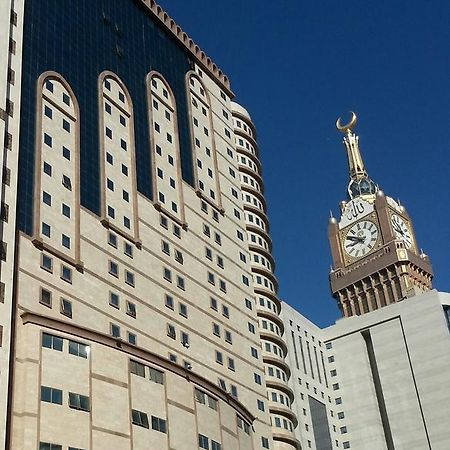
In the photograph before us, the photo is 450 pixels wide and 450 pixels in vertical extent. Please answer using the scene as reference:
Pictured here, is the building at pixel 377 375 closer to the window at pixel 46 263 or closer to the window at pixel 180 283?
the window at pixel 180 283

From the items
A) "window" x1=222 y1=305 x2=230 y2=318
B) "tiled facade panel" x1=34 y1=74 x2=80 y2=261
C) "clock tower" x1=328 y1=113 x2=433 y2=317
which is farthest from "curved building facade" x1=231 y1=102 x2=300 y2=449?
"clock tower" x1=328 y1=113 x2=433 y2=317

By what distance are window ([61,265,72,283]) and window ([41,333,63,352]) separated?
5370 mm

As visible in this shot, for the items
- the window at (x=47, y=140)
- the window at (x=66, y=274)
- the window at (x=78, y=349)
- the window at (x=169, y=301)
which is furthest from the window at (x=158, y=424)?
the window at (x=47, y=140)

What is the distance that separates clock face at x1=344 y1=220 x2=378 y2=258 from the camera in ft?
406

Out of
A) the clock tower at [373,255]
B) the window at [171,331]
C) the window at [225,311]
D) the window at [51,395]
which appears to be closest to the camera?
the window at [51,395]

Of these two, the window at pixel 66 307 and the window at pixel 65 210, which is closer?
the window at pixel 66 307

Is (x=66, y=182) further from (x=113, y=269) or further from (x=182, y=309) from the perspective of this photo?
(x=182, y=309)

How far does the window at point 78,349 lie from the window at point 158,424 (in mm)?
5912

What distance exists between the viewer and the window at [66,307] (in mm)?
48075

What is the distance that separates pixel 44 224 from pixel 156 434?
14781 mm

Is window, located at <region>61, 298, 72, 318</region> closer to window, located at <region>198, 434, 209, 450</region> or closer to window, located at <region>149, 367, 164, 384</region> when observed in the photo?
window, located at <region>149, 367, 164, 384</region>

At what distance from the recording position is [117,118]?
2496 inches

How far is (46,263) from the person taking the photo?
4884 cm

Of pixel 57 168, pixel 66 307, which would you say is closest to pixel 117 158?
pixel 57 168
